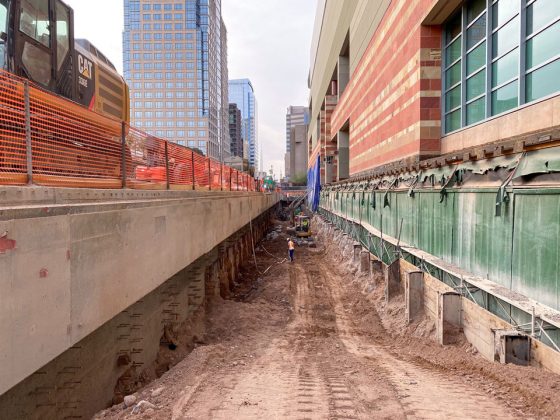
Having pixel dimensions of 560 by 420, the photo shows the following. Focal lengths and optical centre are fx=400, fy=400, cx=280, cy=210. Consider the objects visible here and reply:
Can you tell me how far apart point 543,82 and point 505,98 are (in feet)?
4.06

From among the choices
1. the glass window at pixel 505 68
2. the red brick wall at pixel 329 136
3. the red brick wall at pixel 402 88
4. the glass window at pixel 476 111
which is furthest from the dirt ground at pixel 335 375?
the red brick wall at pixel 329 136

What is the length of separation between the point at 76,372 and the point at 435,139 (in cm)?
1046

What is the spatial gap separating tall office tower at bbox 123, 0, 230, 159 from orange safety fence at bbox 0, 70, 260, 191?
111 meters

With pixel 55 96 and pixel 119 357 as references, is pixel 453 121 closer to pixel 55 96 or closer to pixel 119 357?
pixel 55 96

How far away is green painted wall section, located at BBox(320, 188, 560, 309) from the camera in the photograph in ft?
15.2

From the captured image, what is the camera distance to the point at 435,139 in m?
11.5

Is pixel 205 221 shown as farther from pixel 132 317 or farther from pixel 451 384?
pixel 451 384

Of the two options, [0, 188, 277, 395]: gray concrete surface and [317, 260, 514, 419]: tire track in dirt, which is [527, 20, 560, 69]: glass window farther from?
[0, 188, 277, 395]: gray concrete surface

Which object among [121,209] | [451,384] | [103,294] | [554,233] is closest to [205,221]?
[121,209]

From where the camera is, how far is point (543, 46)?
6.92 metres

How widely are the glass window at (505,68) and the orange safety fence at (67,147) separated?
709 centimetres

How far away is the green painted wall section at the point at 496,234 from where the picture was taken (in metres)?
4.62

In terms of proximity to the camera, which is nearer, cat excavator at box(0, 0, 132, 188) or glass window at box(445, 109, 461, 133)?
cat excavator at box(0, 0, 132, 188)

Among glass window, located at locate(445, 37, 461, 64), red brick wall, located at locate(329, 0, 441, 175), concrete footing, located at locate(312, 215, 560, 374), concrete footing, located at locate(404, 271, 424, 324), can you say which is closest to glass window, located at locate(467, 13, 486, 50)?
glass window, located at locate(445, 37, 461, 64)
